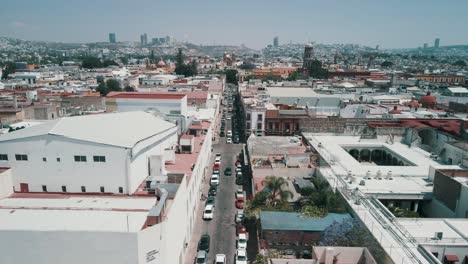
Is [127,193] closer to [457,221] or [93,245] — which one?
[93,245]

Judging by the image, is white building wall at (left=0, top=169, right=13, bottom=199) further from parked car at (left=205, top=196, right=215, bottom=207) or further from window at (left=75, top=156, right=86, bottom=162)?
parked car at (left=205, top=196, right=215, bottom=207)

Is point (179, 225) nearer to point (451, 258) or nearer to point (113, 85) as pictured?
point (451, 258)

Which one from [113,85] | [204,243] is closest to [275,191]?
[204,243]

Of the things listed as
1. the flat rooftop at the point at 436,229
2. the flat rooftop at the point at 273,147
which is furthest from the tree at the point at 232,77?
the flat rooftop at the point at 436,229

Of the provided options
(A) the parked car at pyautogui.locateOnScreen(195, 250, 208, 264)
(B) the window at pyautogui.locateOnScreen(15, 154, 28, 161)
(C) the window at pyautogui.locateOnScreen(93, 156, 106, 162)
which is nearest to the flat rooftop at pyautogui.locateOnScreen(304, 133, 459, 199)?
(A) the parked car at pyautogui.locateOnScreen(195, 250, 208, 264)

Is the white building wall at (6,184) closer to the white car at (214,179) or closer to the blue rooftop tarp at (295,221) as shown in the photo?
the blue rooftop tarp at (295,221)
